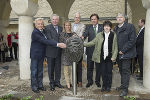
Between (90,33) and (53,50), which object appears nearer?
(53,50)

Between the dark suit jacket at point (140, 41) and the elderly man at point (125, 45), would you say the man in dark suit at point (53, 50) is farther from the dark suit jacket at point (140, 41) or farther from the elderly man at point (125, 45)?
the dark suit jacket at point (140, 41)

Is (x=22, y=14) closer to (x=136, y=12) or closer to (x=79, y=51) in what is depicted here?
(x=79, y=51)

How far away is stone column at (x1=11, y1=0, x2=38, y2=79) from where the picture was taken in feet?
19.9

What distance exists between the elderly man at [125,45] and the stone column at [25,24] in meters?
2.87

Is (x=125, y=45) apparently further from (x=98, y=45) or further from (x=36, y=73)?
(x=36, y=73)

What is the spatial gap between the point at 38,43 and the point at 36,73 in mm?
821

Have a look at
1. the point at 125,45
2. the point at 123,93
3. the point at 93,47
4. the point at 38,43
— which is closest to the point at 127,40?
the point at 125,45

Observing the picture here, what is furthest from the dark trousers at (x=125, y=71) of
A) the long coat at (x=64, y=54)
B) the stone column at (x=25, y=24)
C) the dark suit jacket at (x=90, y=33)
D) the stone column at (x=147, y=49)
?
the stone column at (x=25, y=24)

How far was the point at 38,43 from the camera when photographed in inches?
197

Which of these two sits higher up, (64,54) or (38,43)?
(38,43)

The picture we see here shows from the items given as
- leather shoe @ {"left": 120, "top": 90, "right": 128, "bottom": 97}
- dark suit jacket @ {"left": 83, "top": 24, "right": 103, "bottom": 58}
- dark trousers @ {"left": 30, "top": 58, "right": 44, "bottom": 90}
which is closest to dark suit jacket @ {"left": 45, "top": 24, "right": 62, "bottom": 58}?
dark trousers @ {"left": 30, "top": 58, "right": 44, "bottom": 90}

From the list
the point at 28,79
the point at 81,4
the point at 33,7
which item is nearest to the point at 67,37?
the point at 33,7

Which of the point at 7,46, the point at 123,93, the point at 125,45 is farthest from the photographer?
the point at 7,46

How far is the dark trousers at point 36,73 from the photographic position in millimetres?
5113
